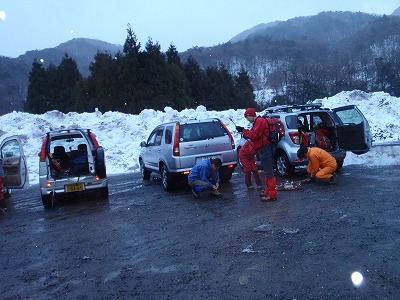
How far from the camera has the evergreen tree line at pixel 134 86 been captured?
28.8 m

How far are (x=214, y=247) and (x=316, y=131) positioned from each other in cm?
640

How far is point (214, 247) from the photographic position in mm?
5426

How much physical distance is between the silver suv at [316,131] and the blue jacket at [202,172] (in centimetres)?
237

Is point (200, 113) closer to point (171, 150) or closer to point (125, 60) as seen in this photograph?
point (125, 60)

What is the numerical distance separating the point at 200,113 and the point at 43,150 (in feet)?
44.1

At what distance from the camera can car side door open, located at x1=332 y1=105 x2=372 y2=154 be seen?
420 inches

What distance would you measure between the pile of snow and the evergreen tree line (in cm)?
691

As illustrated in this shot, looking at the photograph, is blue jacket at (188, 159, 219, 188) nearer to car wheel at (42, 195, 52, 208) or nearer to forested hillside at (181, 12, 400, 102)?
car wheel at (42, 195, 52, 208)

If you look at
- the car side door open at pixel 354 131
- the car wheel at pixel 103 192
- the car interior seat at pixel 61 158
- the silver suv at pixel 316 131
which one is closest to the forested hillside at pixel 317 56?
the car side door open at pixel 354 131

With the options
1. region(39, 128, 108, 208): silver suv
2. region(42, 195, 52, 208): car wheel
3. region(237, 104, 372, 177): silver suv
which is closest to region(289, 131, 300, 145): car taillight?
region(237, 104, 372, 177): silver suv

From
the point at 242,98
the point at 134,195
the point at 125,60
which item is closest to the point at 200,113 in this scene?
the point at 125,60

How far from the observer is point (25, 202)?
10500mm

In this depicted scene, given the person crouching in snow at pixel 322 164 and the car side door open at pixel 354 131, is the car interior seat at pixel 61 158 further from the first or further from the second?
the car side door open at pixel 354 131

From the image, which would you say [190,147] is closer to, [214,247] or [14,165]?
[214,247]
